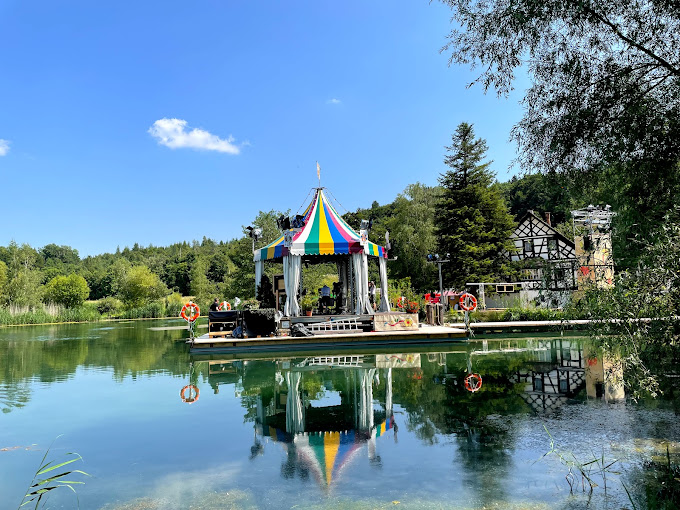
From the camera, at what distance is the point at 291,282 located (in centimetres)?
1373

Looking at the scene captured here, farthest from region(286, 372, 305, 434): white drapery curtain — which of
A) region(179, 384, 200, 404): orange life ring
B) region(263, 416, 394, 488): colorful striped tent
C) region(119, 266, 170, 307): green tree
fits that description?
region(119, 266, 170, 307): green tree

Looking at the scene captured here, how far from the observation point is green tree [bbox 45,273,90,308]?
33188 mm

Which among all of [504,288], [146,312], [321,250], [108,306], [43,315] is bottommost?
[146,312]

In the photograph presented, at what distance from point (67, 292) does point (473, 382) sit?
32.7 metres

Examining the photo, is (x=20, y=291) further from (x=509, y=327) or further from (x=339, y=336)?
(x=509, y=327)

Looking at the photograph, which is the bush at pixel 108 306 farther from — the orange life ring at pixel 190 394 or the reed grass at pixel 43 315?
the orange life ring at pixel 190 394

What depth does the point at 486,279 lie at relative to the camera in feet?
76.4

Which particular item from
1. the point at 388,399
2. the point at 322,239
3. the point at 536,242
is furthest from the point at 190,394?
the point at 536,242

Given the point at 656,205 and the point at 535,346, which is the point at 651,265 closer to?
the point at 656,205

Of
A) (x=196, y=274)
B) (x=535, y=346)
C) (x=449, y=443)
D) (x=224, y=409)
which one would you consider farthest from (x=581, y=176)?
(x=196, y=274)

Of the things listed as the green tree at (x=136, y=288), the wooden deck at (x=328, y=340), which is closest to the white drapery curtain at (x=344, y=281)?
the wooden deck at (x=328, y=340)

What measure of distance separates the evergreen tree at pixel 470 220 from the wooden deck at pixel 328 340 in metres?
10.6

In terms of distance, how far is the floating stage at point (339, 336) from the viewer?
40.1 ft

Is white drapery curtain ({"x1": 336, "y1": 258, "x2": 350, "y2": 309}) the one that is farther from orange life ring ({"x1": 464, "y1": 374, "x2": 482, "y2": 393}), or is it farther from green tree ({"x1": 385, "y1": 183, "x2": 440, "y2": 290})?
green tree ({"x1": 385, "y1": 183, "x2": 440, "y2": 290})
